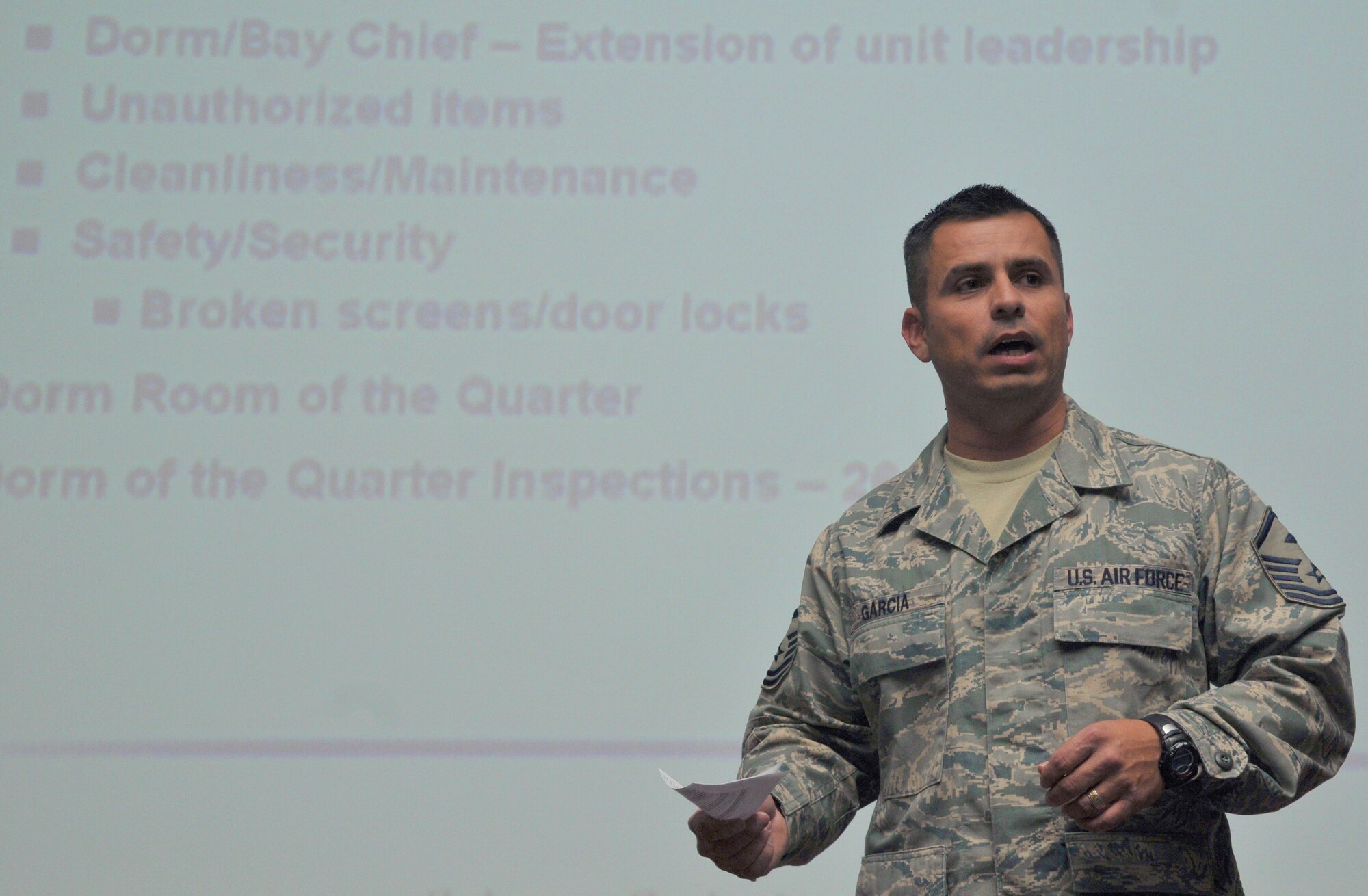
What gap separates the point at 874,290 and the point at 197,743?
176cm

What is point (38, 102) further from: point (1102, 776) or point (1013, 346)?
point (1102, 776)

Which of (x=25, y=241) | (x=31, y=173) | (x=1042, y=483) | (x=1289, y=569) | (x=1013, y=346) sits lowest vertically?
(x=1289, y=569)

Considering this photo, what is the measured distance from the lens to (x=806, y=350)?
3189 mm

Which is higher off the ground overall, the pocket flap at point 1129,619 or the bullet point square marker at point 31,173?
the bullet point square marker at point 31,173

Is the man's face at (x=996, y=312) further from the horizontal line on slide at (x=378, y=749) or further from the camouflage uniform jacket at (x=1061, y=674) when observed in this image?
the horizontal line on slide at (x=378, y=749)

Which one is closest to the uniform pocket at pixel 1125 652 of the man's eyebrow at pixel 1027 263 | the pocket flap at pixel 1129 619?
the pocket flap at pixel 1129 619

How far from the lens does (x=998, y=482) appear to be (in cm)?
186

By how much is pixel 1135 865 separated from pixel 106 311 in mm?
2674

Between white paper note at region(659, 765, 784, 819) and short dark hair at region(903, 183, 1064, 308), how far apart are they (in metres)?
0.76

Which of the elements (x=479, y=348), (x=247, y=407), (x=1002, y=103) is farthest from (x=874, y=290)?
(x=247, y=407)

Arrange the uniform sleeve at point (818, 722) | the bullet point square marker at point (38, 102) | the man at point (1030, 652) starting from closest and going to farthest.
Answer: the man at point (1030, 652)
the uniform sleeve at point (818, 722)
the bullet point square marker at point (38, 102)

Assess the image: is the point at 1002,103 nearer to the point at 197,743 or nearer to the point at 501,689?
the point at 501,689

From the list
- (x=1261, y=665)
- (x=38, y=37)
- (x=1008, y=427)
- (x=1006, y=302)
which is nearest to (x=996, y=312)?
(x=1006, y=302)

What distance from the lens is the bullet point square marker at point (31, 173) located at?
3430 millimetres
